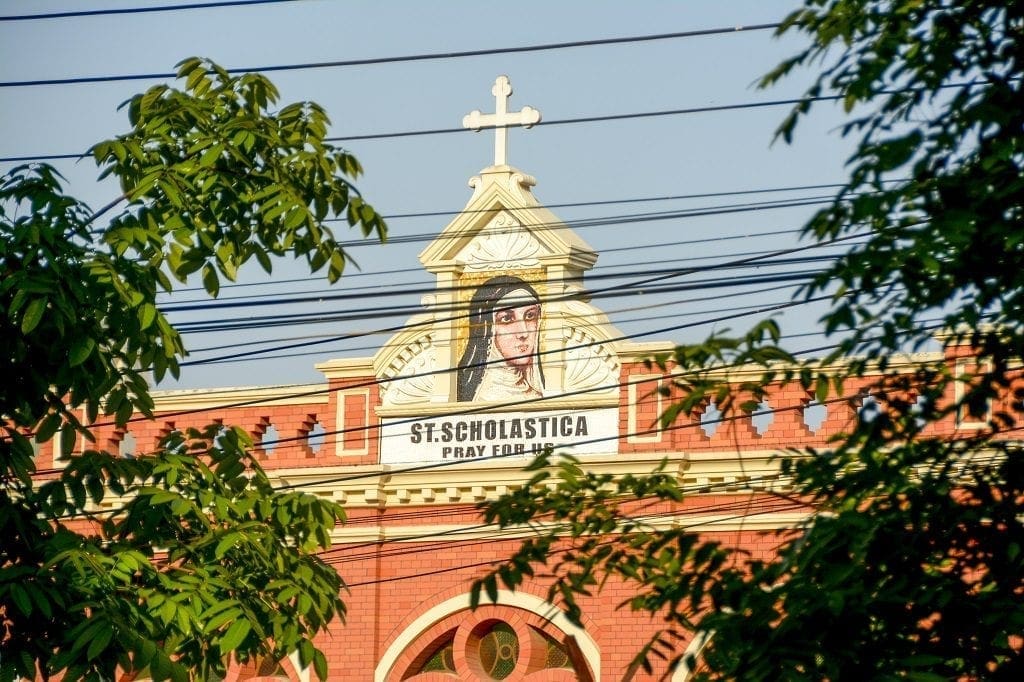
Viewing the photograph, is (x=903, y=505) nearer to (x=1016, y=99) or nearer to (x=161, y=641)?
(x=1016, y=99)

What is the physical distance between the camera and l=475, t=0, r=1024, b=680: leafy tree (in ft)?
21.6

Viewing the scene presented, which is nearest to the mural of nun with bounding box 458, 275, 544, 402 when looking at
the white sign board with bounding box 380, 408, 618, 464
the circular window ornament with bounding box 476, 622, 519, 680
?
the white sign board with bounding box 380, 408, 618, 464

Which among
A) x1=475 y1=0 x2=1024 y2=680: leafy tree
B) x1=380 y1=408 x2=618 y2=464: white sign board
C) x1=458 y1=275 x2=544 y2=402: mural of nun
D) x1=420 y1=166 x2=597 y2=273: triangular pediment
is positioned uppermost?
x1=420 y1=166 x2=597 y2=273: triangular pediment

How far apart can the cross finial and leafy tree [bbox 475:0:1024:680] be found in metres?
11.6

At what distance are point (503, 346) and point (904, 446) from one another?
1231 centimetres

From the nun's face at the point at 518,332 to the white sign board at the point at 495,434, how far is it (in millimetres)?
673

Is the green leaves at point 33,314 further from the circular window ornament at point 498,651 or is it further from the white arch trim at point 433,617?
the circular window ornament at point 498,651

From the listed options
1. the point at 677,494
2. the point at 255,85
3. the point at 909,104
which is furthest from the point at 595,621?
the point at 909,104

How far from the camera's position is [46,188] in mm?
9102

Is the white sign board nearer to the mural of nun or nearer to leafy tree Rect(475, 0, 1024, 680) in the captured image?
the mural of nun

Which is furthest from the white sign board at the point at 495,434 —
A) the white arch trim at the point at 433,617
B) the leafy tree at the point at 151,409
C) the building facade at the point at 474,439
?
the leafy tree at the point at 151,409

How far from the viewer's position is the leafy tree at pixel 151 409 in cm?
850

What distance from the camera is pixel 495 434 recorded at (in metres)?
19.0

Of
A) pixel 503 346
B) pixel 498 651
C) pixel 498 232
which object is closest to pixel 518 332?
pixel 503 346
